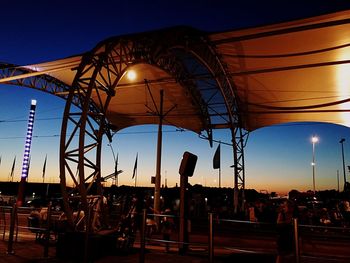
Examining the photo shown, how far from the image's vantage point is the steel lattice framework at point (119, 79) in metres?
9.48

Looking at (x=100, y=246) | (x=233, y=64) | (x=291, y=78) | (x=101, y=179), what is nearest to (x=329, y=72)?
(x=291, y=78)

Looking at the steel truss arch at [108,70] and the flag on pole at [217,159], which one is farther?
the flag on pole at [217,159]

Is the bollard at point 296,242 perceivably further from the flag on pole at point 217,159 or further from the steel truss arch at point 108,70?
the flag on pole at point 217,159

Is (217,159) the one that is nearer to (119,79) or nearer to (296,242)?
(119,79)

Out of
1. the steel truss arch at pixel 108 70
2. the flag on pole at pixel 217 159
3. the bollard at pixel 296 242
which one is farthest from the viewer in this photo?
the flag on pole at pixel 217 159

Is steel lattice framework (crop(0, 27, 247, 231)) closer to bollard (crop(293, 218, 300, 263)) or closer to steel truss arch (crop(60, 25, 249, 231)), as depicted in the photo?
steel truss arch (crop(60, 25, 249, 231))

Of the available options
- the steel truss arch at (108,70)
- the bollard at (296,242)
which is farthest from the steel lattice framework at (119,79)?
the bollard at (296,242)

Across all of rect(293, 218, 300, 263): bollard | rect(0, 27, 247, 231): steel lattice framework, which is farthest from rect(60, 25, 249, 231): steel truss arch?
rect(293, 218, 300, 263): bollard

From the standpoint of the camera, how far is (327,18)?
9.75 meters

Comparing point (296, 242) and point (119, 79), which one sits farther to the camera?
point (119, 79)

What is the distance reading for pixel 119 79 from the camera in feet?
39.0

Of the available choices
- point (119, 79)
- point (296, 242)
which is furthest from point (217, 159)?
point (296, 242)

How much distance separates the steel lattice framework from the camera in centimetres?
948

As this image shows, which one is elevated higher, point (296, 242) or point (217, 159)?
point (217, 159)
